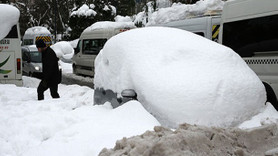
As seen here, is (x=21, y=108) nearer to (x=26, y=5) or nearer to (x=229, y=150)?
(x=229, y=150)

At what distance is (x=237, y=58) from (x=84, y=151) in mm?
2517

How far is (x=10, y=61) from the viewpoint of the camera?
34.3 feet

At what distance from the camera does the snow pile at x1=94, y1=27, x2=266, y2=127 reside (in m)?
3.62

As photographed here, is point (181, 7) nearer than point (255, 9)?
No

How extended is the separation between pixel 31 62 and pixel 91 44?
114 inches

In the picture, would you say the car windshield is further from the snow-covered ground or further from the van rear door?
the snow-covered ground

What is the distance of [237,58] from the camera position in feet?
14.5

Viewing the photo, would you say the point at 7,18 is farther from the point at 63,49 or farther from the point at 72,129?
the point at 63,49

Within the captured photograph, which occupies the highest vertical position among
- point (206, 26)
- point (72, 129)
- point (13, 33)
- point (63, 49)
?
point (206, 26)

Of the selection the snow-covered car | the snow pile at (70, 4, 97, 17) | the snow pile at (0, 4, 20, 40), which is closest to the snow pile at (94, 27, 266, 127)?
the snow pile at (0, 4, 20, 40)

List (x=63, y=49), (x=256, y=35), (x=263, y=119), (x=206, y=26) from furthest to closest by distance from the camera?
(x=63, y=49), (x=206, y=26), (x=256, y=35), (x=263, y=119)

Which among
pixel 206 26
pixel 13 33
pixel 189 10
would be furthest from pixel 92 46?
pixel 206 26

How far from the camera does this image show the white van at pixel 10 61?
10.4 meters

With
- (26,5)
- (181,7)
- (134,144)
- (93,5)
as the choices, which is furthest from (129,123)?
(26,5)
